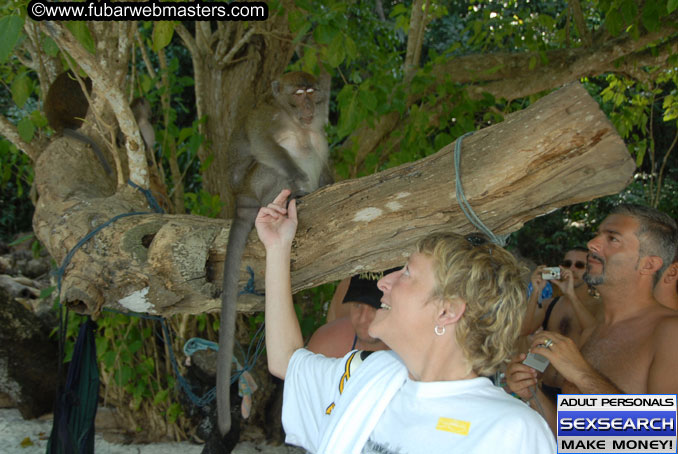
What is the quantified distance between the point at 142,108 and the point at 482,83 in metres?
2.75

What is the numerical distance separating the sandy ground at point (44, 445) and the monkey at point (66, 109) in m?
Answer: 2.10

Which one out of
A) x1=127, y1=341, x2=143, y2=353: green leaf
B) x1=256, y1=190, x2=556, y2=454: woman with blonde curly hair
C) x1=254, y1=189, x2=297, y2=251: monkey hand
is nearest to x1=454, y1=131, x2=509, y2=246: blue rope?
x1=256, y1=190, x2=556, y2=454: woman with blonde curly hair

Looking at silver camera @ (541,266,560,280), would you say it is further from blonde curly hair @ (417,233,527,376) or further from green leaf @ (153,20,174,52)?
green leaf @ (153,20,174,52)

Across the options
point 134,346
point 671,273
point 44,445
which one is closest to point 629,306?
point 671,273

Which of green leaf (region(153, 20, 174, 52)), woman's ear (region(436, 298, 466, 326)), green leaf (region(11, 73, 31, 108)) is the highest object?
green leaf (region(153, 20, 174, 52))

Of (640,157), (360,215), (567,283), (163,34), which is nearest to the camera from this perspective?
(360,215)

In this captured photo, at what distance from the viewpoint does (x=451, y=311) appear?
1.48m

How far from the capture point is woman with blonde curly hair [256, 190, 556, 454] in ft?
4.35

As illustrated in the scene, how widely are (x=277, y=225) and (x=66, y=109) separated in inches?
78.4

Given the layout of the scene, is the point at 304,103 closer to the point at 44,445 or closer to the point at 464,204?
the point at 464,204

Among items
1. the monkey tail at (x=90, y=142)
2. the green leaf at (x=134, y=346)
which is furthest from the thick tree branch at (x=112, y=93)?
the green leaf at (x=134, y=346)

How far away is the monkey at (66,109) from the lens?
320cm

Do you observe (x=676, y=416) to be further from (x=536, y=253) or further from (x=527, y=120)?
(x=536, y=253)

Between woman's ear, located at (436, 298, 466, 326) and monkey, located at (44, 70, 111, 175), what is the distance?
2.41 meters
